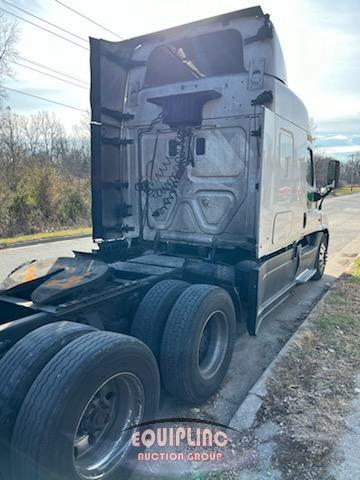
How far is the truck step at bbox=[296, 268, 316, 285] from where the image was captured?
6034 millimetres

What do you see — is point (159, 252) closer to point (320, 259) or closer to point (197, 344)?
point (197, 344)

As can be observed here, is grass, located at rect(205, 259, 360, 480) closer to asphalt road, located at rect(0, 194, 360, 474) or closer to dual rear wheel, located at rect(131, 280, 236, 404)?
asphalt road, located at rect(0, 194, 360, 474)

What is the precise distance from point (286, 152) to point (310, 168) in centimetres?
155

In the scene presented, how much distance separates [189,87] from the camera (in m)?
4.73

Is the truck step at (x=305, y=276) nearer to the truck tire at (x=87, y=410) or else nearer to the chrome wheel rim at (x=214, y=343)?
the chrome wheel rim at (x=214, y=343)

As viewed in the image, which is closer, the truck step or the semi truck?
the semi truck

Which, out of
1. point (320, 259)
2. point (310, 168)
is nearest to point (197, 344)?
point (310, 168)

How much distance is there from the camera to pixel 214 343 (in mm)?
3725

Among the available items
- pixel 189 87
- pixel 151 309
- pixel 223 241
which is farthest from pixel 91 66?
pixel 151 309

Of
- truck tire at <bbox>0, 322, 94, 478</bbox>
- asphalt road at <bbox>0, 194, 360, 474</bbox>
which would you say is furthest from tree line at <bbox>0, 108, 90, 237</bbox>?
truck tire at <bbox>0, 322, 94, 478</bbox>

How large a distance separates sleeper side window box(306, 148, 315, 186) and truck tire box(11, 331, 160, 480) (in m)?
4.49

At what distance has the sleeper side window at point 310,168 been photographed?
6.01m

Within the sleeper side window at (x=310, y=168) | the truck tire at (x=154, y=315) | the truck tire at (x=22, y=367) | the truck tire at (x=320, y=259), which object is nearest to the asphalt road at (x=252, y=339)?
the truck tire at (x=320, y=259)

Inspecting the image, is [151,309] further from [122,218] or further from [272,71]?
[272,71]
